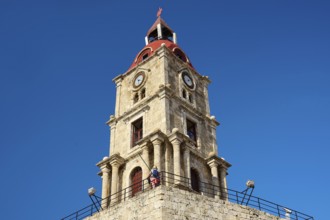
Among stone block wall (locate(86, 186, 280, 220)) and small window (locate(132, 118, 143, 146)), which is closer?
stone block wall (locate(86, 186, 280, 220))

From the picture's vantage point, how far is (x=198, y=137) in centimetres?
3938

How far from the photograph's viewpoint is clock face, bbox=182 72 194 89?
43.0 metres

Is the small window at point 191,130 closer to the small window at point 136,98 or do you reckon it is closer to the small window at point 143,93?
the small window at point 143,93

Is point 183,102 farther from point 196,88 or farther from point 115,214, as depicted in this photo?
point 115,214

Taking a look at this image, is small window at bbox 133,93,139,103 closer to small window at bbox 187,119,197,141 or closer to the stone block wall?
small window at bbox 187,119,197,141

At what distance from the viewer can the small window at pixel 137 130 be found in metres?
39.2

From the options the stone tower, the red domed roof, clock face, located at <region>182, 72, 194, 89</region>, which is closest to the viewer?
the stone tower

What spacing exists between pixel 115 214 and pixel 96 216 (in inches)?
62.5

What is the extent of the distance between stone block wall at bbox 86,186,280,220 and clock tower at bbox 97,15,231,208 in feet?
30.1

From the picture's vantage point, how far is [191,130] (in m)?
40.4

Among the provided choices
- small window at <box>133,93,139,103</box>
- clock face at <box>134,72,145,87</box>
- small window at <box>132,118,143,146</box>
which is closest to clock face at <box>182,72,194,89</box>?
clock face at <box>134,72,145,87</box>

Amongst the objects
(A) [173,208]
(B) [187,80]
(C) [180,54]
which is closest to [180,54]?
(C) [180,54]

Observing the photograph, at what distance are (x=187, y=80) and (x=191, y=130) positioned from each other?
18.5 feet

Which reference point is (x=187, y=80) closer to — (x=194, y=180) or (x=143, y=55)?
(x=143, y=55)
